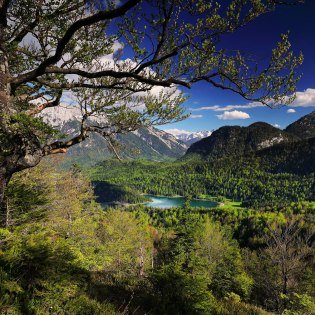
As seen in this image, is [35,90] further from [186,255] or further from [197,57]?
[186,255]

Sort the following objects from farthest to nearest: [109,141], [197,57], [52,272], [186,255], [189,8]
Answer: [186,255] → [109,141] → [197,57] → [52,272] → [189,8]

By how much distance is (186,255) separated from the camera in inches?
1799

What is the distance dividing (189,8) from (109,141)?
654cm

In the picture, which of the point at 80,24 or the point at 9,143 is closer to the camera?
the point at 80,24

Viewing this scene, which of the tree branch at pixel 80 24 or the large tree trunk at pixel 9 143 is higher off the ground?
the tree branch at pixel 80 24

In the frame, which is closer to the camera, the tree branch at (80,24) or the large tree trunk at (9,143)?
the tree branch at (80,24)

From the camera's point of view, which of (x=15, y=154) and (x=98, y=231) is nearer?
(x=15, y=154)

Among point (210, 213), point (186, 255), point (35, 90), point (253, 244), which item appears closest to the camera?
point (35, 90)

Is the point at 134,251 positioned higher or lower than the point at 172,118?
lower

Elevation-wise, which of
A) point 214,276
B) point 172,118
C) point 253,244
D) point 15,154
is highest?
point 172,118

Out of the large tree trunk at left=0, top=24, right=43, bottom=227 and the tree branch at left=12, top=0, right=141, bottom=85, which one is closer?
the tree branch at left=12, top=0, right=141, bottom=85

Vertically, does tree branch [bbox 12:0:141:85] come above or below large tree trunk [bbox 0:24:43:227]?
above

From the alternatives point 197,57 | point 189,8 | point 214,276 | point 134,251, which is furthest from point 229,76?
point 134,251

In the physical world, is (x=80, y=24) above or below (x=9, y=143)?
above
